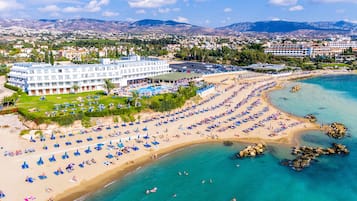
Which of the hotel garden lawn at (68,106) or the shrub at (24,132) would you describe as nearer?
the shrub at (24,132)

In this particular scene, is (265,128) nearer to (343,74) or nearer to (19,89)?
(19,89)

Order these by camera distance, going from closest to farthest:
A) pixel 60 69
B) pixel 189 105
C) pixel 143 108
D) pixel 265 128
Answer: pixel 265 128
pixel 143 108
pixel 189 105
pixel 60 69

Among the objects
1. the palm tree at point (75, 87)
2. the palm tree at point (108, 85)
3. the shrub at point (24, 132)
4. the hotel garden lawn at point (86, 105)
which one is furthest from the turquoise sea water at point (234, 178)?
the palm tree at point (75, 87)

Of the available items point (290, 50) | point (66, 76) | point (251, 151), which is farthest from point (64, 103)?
point (290, 50)

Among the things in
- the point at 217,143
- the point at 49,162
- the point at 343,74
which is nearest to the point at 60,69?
the point at 49,162

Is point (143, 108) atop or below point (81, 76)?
below

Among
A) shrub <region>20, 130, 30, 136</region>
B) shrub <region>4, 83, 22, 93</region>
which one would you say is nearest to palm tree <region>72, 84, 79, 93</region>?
shrub <region>4, 83, 22, 93</region>

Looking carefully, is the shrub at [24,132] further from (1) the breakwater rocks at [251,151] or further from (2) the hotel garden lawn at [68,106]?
(1) the breakwater rocks at [251,151]
